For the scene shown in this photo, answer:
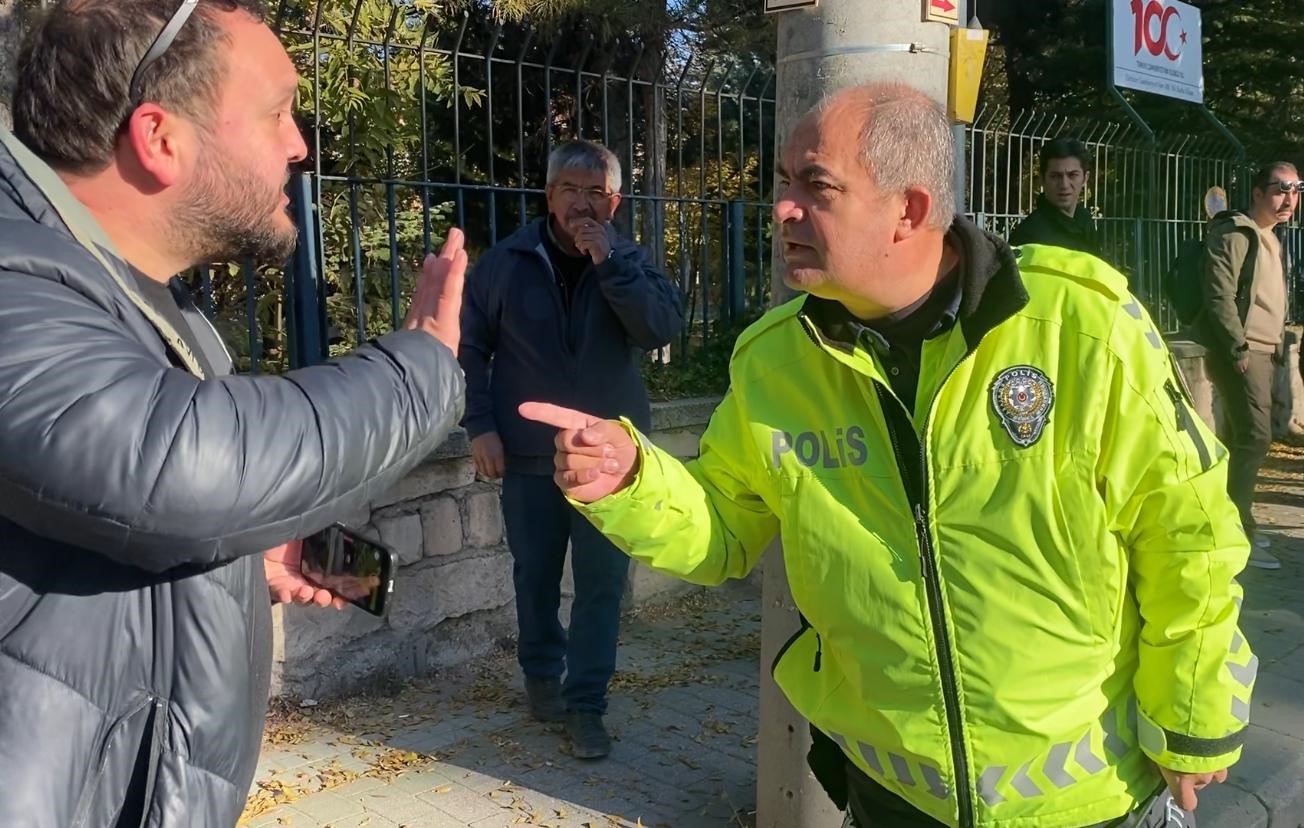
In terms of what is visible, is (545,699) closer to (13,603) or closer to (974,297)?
(974,297)

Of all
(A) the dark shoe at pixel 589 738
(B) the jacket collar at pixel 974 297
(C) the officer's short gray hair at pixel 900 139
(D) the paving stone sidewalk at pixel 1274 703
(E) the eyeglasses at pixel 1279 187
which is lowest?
(D) the paving stone sidewalk at pixel 1274 703

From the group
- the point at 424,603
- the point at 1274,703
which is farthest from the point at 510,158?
the point at 1274,703

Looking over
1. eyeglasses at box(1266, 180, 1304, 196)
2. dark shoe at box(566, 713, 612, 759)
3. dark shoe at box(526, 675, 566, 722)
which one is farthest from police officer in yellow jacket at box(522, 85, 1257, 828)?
eyeglasses at box(1266, 180, 1304, 196)

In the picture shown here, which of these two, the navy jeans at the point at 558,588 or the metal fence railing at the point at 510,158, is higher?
the metal fence railing at the point at 510,158

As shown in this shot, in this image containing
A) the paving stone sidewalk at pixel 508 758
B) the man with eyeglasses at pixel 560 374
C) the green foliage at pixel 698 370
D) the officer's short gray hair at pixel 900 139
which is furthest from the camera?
the green foliage at pixel 698 370

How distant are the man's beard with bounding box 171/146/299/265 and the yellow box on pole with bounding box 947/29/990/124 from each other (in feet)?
5.87

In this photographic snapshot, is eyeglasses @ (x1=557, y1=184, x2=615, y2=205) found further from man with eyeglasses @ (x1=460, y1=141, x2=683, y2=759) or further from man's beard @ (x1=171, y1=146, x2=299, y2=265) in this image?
man's beard @ (x1=171, y1=146, x2=299, y2=265)

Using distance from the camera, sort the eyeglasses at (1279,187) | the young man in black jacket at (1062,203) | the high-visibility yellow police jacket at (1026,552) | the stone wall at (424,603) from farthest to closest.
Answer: the eyeglasses at (1279,187), the young man in black jacket at (1062,203), the stone wall at (424,603), the high-visibility yellow police jacket at (1026,552)

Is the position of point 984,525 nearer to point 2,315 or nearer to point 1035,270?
point 1035,270

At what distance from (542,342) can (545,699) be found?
129 cm

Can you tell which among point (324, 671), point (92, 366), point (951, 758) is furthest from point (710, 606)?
point (92, 366)

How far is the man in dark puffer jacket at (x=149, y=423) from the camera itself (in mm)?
1137

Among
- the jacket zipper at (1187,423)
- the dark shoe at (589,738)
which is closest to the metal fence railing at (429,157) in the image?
the dark shoe at (589,738)

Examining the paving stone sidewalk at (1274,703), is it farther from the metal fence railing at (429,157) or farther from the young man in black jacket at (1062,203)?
the metal fence railing at (429,157)
